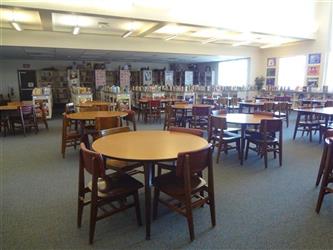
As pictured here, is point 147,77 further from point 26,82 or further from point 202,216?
point 202,216

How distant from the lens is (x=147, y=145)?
251 cm

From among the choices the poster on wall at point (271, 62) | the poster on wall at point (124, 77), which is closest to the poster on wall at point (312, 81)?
the poster on wall at point (271, 62)

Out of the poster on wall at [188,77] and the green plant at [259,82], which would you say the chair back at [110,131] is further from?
the poster on wall at [188,77]

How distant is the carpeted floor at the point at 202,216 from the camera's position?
87.0 inches

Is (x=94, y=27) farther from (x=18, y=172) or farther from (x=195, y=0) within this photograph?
(x=18, y=172)

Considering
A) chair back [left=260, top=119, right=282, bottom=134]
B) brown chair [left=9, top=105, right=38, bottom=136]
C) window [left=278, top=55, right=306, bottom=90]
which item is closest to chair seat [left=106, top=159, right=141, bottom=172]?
chair back [left=260, top=119, right=282, bottom=134]

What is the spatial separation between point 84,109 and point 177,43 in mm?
5786

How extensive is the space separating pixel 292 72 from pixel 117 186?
10918 millimetres

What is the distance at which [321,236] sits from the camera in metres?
2.28

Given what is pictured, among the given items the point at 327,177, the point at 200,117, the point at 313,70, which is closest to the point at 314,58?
the point at 313,70

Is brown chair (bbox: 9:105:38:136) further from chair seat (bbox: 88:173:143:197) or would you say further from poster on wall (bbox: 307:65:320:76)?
poster on wall (bbox: 307:65:320:76)

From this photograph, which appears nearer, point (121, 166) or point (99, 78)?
point (121, 166)

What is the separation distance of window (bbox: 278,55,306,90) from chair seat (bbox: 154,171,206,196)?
32.7ft

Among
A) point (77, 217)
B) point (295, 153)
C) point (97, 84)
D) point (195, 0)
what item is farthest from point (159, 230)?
point (97, 84)
